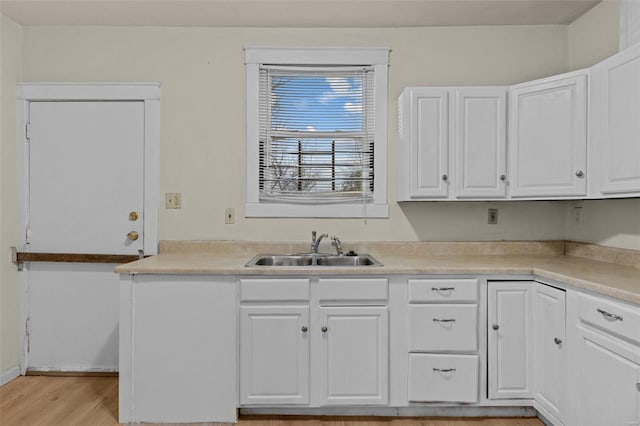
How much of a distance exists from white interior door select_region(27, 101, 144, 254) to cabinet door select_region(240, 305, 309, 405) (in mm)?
1212

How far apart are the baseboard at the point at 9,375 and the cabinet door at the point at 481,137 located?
3320mm

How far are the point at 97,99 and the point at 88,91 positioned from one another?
9 cm

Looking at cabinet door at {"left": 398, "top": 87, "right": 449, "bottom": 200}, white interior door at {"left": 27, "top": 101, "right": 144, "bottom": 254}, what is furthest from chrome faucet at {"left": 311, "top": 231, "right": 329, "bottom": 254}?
white interior door at {"left": 27, "top": 101, "right": 144, "bottom": 254}

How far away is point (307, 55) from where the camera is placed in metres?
2.78

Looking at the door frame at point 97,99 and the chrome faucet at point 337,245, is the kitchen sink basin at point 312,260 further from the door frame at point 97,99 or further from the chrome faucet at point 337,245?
the door frame at point 97,99

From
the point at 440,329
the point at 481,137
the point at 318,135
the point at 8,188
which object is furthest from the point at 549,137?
the point at 8,188

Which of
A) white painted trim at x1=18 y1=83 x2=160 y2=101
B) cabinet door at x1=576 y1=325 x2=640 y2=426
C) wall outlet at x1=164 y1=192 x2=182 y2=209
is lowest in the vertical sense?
cabinet door at x1=576 y1=325 x2=640 y2=426

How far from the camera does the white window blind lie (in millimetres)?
2811

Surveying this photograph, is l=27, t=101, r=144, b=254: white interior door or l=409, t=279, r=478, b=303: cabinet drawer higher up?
l=27, t=101, r=144, b=254: white interior door

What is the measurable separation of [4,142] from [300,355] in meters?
2.53

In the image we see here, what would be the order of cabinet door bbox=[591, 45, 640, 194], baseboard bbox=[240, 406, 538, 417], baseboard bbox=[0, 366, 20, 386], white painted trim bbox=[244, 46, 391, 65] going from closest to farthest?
1. cabinet door bbox=[591, 45, 640, 194]
2. baseboard bbox=[240, 406, 538, 417]
3. baseboard bbox=[0, 366, 20, 386]
4. white painted trim bbox=[244, 46, 391, 65]

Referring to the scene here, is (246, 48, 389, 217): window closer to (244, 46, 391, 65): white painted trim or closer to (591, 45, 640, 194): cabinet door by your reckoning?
(244, 46, 391, 65): white painted trim

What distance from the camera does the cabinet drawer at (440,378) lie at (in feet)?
7.17

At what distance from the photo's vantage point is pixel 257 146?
9.18 feet
